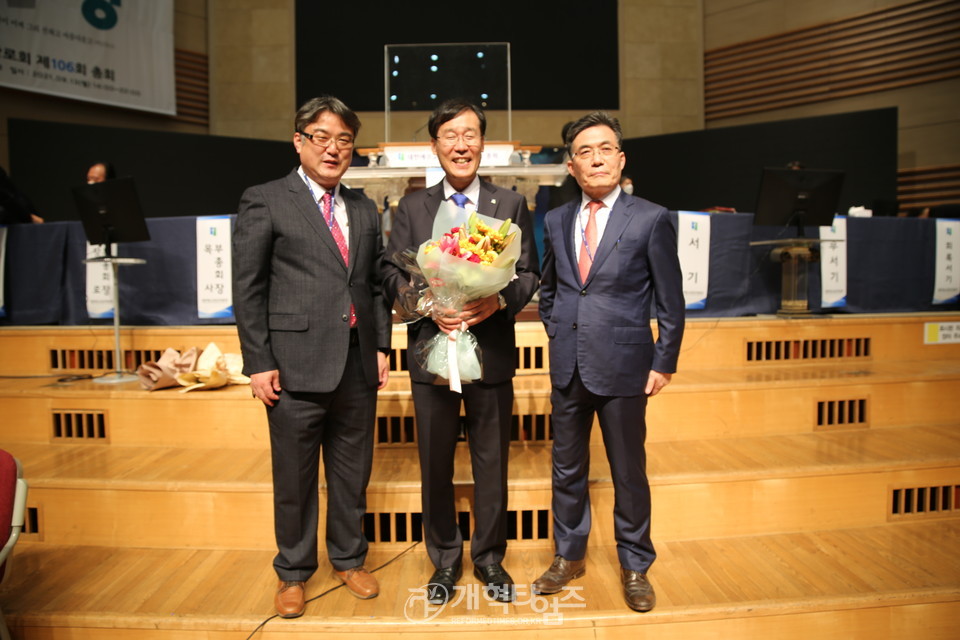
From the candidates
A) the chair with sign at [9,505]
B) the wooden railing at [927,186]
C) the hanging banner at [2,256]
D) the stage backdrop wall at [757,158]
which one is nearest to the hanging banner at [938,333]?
the stage backdrop wall at [757,158]

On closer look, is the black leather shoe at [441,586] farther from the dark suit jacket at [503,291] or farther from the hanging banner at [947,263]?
the hanging banner at [947,263]

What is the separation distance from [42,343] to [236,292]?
2698mm

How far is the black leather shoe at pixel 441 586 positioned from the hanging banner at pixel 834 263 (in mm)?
3409

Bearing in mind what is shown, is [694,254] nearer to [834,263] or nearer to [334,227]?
[834,263]

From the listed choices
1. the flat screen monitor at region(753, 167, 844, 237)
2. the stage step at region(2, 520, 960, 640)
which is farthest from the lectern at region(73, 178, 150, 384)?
the flat screen monitor at region(753, 167, 844, 237)

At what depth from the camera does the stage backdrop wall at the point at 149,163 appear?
591 centimetres

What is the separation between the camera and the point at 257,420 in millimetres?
2869

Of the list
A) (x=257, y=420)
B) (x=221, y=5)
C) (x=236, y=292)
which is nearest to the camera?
(x=236, y=292)

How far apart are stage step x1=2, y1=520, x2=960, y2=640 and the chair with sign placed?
330 mm

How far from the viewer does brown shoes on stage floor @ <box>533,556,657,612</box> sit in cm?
191

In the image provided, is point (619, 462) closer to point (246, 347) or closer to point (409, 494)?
point (409, 494)

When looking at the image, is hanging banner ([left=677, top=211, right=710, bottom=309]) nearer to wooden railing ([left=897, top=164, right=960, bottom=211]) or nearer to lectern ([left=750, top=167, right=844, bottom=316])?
lectern ([left=750, top=167, right=844, bottom=316])

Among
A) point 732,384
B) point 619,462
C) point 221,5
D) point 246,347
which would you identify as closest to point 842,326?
point 732,384

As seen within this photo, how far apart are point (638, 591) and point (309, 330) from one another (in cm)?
133
